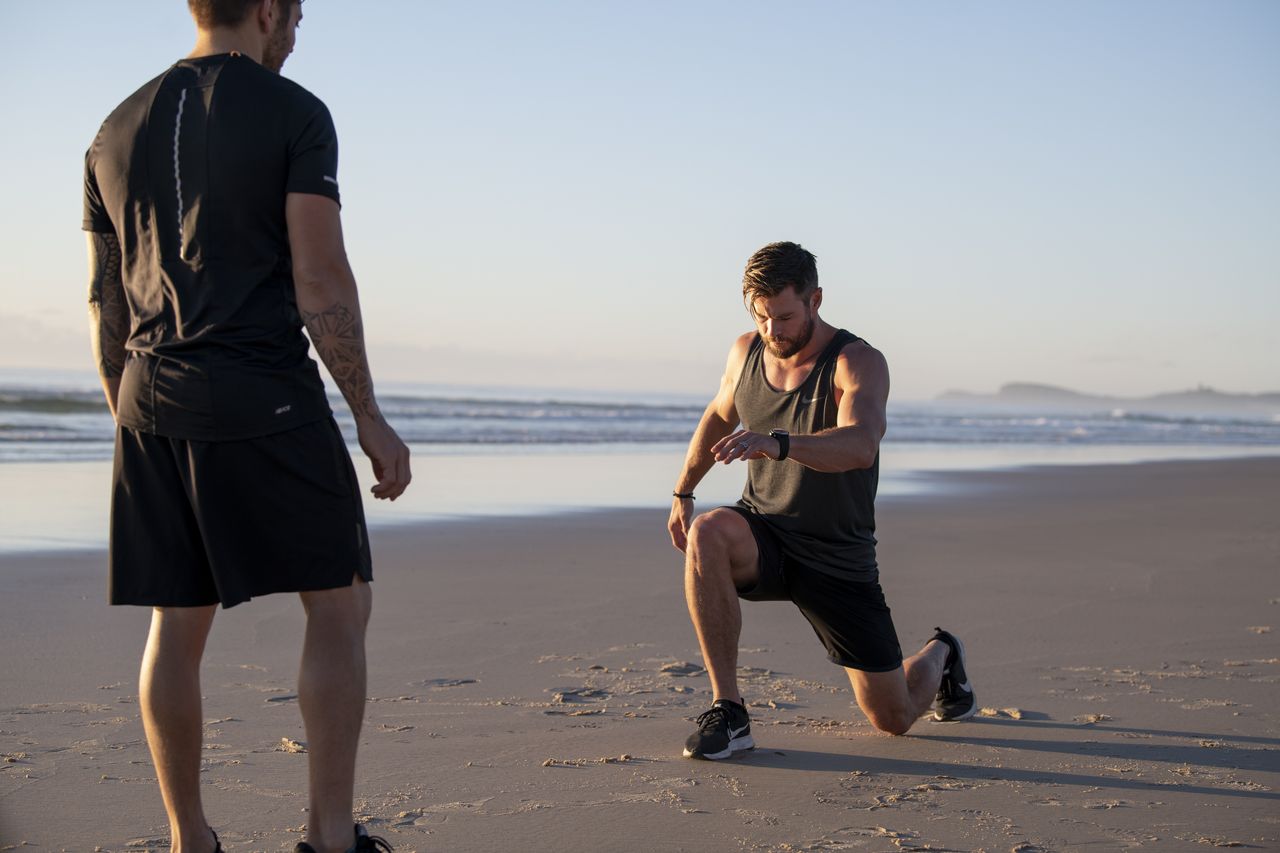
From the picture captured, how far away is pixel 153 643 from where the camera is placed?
8.66 ft

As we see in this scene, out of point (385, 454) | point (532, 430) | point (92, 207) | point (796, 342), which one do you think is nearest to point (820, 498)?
point (796, 342)

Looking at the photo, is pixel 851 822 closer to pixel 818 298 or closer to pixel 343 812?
pixel 343 812

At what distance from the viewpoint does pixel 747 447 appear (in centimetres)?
350

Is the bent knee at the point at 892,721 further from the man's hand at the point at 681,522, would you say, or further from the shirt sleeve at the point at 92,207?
the shirt sleeve at the point at 92,207

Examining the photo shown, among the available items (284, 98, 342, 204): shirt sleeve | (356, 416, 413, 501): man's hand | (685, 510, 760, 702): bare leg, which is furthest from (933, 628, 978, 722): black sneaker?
(284, 98, 342, 204): shirt sleeve

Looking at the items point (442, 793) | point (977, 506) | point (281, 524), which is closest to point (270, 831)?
point (442, 793)

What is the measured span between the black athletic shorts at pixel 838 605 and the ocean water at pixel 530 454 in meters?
5.15

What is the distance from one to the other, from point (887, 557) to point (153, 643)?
6182mm

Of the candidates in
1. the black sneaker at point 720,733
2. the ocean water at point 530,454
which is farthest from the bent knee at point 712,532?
the ocean water at point 530,454

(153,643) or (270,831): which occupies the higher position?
(153,643)

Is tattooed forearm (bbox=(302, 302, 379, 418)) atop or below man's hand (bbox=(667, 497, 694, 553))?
atop

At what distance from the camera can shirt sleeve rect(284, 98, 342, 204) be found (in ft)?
8.20

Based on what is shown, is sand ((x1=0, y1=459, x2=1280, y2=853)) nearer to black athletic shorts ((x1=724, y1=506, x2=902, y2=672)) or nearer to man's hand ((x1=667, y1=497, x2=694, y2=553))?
black athletic shorts ((x1=724, y1=506, x2=902, y2=672))

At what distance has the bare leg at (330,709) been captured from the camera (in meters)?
2.59
